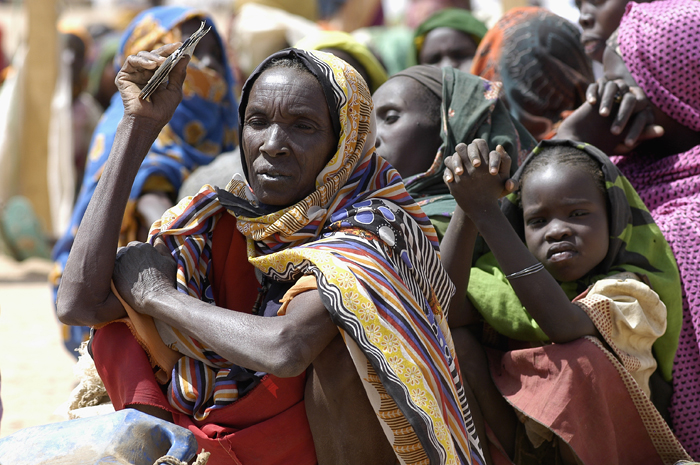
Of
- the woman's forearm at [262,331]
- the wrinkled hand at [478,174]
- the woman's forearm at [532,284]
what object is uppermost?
the wrinkled hand at [478,174]

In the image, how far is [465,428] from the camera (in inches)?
98.3

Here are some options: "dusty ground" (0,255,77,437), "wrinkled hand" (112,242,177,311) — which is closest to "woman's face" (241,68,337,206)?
"wrinkled hand" (112,242,177,311)

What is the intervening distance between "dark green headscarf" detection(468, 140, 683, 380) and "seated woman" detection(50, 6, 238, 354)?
2.48 metres

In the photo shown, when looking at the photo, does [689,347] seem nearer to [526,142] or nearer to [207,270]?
[526,142]

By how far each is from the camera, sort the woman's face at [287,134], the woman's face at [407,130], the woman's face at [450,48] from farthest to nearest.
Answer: the woman's face at [450,48] → the woman's face at [407,130] → the woman's face at [287,134]

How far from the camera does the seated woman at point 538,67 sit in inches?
179

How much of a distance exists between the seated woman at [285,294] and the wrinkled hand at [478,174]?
6.9 inches

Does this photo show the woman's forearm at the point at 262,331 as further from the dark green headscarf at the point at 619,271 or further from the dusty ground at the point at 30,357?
the dusty ground at the point at 30,357

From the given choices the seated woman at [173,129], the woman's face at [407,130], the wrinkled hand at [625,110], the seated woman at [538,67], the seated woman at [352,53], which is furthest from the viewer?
the seated woman at [352,53]

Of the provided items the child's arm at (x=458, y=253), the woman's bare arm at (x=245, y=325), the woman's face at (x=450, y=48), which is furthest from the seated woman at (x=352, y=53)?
the woman's bare arm at (x=245, y=325)

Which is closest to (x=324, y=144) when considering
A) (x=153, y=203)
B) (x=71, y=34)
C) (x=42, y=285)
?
(x=153, y=203)

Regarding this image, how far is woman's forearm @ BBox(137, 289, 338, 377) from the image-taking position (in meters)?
2.21

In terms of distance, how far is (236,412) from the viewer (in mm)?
2416

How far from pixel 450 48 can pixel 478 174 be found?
3.22m
